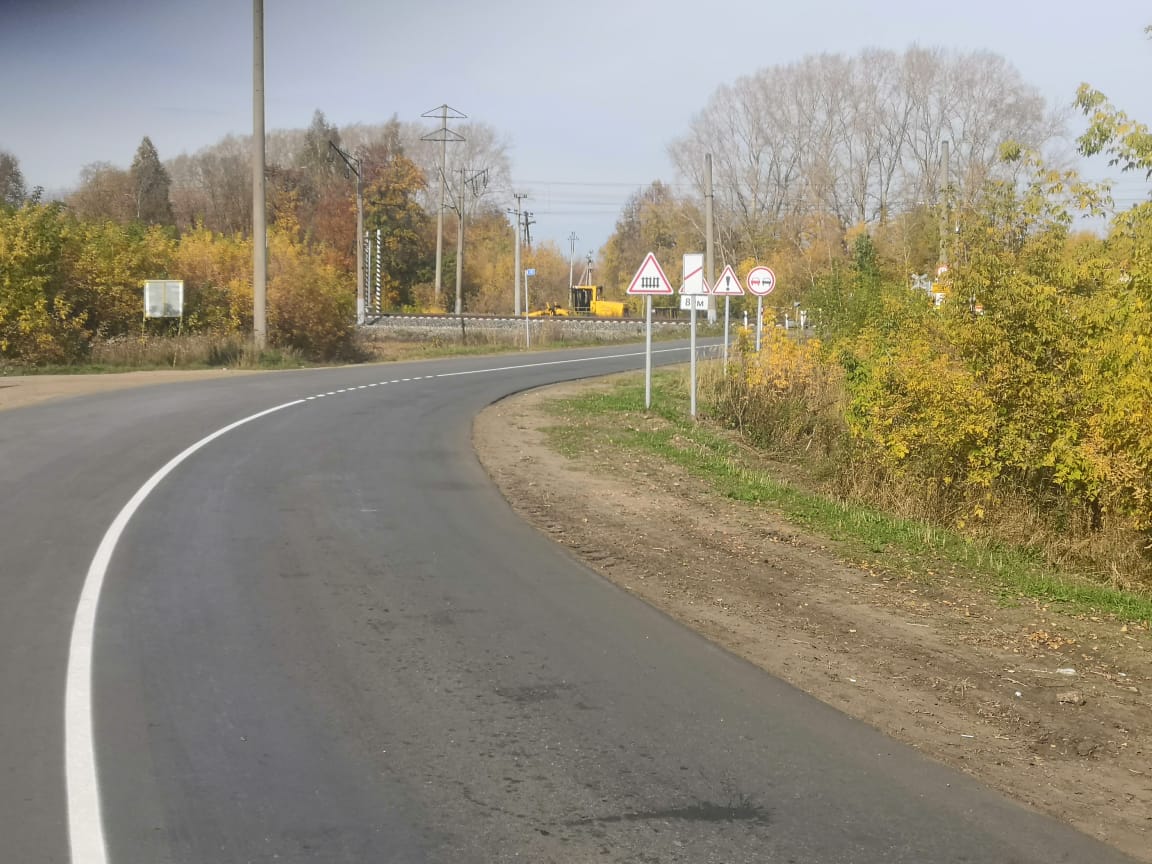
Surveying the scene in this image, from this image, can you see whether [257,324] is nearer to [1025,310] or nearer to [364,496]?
[364,496]

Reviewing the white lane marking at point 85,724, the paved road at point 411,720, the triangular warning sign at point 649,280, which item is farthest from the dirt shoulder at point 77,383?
the white lane marking at point 85,724

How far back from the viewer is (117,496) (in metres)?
11.4

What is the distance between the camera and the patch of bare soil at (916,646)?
5352mm

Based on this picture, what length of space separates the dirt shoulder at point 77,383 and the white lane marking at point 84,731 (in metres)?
12.8

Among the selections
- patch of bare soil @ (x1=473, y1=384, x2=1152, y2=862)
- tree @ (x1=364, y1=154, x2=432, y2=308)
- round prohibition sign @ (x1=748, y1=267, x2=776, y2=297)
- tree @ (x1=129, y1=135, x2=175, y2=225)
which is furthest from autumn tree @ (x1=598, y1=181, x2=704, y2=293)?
patch of bare soil @ (x1=473, y1=384, x2=1152, y2=862)

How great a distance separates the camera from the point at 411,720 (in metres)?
5.60

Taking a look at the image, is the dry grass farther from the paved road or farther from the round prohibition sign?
the paved road

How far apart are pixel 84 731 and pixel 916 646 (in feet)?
16.4

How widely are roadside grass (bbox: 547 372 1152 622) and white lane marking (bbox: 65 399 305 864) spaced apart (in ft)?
20.9

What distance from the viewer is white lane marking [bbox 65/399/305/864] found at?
4.27m

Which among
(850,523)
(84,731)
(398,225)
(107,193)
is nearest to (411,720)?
(84,731)

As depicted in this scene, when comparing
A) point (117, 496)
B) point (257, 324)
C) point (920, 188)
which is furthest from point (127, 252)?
point (920, 188)

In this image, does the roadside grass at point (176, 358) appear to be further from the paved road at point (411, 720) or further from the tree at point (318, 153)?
the tree at point (318, 153)

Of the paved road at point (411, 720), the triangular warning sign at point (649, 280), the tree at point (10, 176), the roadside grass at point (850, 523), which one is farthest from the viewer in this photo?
the tree at point (10, 176)
